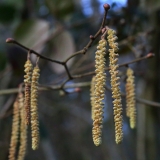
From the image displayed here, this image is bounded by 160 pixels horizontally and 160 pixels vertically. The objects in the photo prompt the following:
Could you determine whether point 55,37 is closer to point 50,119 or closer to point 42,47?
point 42,47

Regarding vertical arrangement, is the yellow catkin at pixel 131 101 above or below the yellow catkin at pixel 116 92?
above

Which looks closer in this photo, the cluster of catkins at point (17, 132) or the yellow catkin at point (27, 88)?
the yellow catkin at point (27, 88)

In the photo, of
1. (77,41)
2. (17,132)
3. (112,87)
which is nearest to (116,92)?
(112,87)

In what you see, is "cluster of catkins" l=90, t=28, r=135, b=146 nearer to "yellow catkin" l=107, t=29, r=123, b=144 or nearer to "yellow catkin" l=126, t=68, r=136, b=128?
"yellow catkin" l=107, t=29, r=123, b=144

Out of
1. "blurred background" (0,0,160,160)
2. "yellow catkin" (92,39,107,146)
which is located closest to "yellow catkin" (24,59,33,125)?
"yellow catkin" (92,39,107,146)

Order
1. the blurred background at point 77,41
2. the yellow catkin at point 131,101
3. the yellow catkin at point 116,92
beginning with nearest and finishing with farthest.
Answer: the yellow catkin at point 116,92 < the yellow catkin at point 131,101 < the blurred background at point 77,41

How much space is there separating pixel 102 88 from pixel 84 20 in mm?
791

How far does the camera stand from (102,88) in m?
0.42

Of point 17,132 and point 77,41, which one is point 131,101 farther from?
point 77,41

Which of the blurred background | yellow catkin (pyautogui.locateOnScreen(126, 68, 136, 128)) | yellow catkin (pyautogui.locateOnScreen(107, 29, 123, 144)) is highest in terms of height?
the blurred background

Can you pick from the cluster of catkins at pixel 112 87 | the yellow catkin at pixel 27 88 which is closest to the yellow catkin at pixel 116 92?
the cluster of catkins at pixel 112 87

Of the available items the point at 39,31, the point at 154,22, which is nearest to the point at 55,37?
the point at 39,31

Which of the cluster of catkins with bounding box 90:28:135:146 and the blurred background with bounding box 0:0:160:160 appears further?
the blurred background with bounding box 0:0:160:160

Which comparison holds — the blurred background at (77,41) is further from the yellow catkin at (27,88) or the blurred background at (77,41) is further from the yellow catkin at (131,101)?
the yellow catkin at (27,88)
